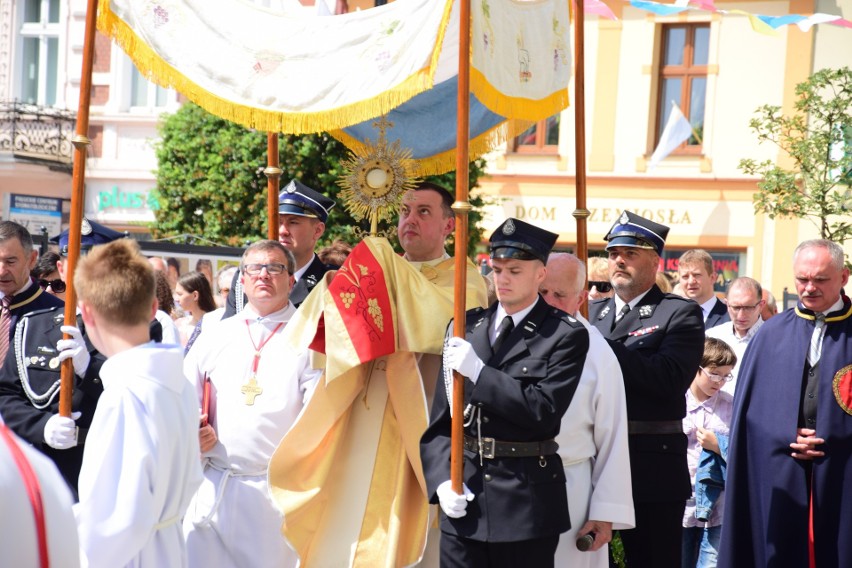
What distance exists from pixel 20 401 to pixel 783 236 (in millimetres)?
15697

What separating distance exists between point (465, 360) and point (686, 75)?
16.3 m

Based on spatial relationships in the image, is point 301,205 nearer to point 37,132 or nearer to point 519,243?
point 519,243

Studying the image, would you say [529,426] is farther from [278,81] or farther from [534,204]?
[534,204]

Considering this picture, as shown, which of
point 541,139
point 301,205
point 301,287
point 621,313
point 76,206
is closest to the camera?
point 76,206

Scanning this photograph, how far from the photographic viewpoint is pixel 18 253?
537 centimetres

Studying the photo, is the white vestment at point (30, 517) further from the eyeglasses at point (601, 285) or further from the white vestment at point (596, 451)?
the eyeglasses at point (601, 285)

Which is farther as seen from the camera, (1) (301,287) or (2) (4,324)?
(1) (301,287)

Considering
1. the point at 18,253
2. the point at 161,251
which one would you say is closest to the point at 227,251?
the point at 161,251

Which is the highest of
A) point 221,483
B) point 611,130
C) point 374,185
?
point 611,130

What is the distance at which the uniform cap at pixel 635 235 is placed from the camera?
17.4 ft

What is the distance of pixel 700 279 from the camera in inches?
316

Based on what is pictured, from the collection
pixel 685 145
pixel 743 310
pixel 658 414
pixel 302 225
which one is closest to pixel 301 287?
pixel 302 225

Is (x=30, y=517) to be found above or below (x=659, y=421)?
above

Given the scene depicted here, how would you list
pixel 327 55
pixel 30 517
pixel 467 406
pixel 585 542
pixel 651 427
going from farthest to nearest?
pixel 651 427
pixel 327 55
pixel 585 542
pixel 467 406
pixel 30 517
